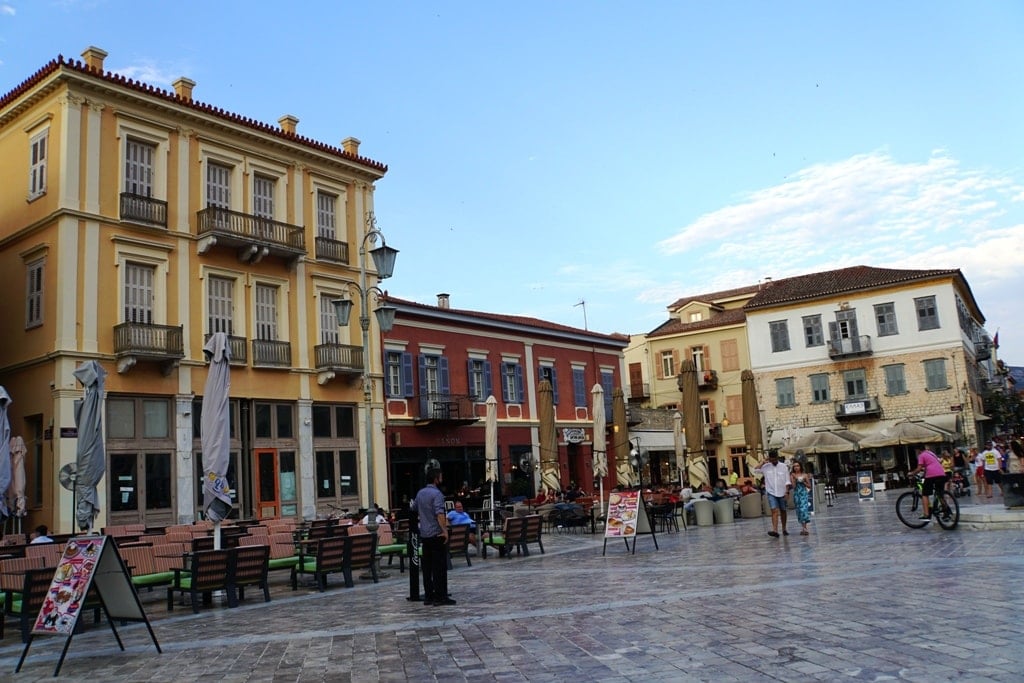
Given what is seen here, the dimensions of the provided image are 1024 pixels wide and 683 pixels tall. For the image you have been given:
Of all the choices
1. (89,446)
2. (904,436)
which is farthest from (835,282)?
(89,446)

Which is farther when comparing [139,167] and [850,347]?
[850,347]

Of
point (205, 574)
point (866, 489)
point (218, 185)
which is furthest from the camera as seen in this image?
point (866, 489)

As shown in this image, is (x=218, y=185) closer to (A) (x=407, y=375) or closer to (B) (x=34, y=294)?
(B) (x=34, y=294)

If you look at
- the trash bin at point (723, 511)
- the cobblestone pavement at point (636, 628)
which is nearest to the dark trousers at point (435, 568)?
the cobblestone pavement at point (636, 628)

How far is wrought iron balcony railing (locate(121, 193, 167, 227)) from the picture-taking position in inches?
860

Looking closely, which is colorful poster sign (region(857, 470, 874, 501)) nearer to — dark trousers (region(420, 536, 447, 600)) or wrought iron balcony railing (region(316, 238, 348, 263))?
wrought iron balcony railing (region(316, 238, 348, 263))

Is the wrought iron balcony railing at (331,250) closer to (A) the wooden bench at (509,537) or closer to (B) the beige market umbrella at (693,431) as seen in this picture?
(B) the beige market umbrella at (693,431)

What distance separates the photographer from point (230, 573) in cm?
1101

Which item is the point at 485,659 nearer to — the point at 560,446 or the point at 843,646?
the point at 843,646

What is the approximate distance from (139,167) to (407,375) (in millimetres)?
11370

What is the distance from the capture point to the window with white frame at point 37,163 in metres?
21.7

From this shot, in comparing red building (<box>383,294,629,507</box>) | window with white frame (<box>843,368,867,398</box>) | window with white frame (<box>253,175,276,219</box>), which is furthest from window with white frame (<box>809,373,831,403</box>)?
window with white frame (<box>253,175,276,219</box>)

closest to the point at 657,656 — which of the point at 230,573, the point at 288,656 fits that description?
the point at 288,656

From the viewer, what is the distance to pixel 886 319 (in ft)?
144
